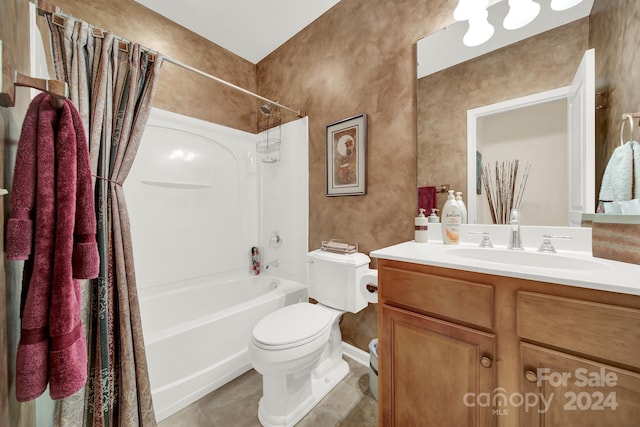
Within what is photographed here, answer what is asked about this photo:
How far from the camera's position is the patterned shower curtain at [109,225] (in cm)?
95

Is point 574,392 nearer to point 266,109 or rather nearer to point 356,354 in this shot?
point 356,354

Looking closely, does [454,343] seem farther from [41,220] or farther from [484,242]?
[41,220]

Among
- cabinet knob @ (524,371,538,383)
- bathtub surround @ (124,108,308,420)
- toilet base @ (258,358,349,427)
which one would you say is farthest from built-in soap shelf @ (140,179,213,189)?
cabinet knob @ (524,371,538,383)

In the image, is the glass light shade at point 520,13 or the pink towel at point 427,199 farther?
the pink towel at point 427,199

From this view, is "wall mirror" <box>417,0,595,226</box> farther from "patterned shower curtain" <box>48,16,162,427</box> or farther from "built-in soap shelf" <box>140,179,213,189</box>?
"built-in soap shelf" <box>140,179,213,189</box>

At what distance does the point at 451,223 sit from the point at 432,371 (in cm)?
73

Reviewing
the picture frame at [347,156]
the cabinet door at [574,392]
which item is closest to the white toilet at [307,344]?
the picture frame at [347,156]

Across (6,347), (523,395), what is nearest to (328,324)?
(523,395)

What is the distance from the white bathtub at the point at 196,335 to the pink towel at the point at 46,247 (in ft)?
2.72

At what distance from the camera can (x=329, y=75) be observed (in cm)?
194

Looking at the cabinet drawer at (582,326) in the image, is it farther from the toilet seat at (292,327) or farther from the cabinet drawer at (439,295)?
the toilet seat at (292,327)

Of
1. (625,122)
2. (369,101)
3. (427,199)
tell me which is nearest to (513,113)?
(625,122)

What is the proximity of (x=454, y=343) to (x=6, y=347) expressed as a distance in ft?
4.26

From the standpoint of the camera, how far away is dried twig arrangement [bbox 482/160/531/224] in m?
1.16
